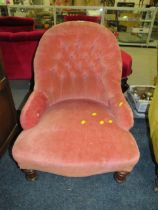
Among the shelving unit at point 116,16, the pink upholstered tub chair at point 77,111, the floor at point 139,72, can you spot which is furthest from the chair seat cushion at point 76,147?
the shelving unit at point 116,16

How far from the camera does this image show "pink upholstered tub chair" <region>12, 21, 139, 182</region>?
3.16ft

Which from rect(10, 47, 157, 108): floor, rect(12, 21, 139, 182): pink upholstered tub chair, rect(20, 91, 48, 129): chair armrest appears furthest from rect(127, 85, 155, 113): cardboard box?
rect(20, 91, 48, 129): chair armrest

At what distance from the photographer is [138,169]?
1.34m

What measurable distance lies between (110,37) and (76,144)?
0.74 metres

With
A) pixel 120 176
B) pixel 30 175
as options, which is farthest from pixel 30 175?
pixel 120 176

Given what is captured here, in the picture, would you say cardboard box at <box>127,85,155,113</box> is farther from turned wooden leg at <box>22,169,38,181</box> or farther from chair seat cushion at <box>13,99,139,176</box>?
turned wooden leg at <box>22,169,38,181</box>

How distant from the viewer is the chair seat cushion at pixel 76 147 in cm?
95

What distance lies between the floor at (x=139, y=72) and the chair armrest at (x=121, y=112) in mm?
1242

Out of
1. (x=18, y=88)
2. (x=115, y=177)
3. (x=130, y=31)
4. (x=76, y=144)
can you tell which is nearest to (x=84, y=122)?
(x=76, y=144)

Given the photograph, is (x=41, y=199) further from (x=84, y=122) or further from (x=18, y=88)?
(x=18, y=88)

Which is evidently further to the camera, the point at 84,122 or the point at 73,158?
the point at 84,122

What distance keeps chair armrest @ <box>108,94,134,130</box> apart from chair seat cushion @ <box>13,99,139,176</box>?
4cm

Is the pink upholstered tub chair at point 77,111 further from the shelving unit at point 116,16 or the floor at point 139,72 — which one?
the shelving unit at point 116,16

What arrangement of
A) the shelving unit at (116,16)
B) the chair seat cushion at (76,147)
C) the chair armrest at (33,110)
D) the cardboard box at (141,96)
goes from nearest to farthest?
1. the chair seat cushion at (76,147)
2. the chair armrest at (33,110)
3. the cardboard box at (141,96)
4. the shelving unit at (116,16)
